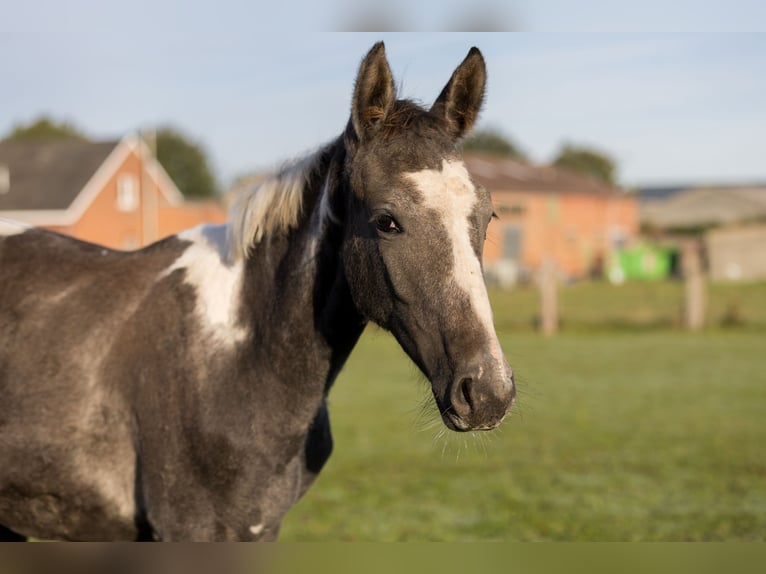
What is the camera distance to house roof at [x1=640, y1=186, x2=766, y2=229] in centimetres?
6762

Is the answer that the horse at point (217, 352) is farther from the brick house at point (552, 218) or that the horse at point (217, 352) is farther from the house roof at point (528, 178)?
the house roof at point (528, 178)

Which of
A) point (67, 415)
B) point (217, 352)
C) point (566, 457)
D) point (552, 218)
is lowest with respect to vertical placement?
point (552, 218)

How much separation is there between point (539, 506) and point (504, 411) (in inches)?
Answer: 206

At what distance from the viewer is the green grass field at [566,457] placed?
6.68 m

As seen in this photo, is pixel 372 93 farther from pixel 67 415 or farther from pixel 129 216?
pixel 129 216

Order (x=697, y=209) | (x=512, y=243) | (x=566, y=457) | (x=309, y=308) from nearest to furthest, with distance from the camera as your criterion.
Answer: (x=309, y=308) → (x=566, y=457) → (x=512, y=243) → (x=697, y=209)

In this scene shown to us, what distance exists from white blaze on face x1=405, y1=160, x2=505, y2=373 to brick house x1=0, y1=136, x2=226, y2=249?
115ft

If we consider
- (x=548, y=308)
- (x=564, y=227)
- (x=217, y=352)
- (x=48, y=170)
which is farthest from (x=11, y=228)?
(x=564, y=227)

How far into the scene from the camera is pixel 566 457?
9.34 m

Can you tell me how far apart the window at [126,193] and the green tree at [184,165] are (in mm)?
25599

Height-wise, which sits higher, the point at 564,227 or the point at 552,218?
the point at 552,218

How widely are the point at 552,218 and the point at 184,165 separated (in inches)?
1217

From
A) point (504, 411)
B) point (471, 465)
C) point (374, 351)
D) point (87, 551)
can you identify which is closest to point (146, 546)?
point (87, 551)

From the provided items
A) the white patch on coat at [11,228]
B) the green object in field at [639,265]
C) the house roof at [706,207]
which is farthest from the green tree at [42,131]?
the white patch on coat at [11,228]
